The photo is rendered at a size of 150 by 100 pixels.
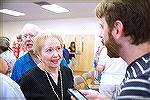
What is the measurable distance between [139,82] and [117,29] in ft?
0.58

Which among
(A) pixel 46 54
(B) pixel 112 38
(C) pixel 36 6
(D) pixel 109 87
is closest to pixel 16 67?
(A) pixel 46 54

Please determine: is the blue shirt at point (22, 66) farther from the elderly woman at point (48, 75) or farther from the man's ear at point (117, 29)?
the man's ear at point (117, 29)

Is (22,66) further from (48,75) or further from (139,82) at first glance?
(139,82)

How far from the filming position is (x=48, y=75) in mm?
1203

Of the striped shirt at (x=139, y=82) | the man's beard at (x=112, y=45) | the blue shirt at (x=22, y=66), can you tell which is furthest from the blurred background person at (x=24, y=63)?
the striped shirt at (x=139, y=82)

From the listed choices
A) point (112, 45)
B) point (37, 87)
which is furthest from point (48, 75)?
point (112, 45)

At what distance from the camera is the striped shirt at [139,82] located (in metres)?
0.52

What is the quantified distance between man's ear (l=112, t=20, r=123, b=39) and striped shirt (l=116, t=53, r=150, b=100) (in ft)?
0.32

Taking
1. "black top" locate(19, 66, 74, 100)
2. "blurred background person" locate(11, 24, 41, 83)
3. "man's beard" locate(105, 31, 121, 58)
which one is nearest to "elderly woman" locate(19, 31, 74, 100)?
"black top" locate(19, 66, 74, 100)

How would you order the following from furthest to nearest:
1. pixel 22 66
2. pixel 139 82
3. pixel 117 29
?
pixel 22 66
pixel 117 29
pixel 139 82

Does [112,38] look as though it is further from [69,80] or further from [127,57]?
[69,80]

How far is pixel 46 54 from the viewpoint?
1.28 metres

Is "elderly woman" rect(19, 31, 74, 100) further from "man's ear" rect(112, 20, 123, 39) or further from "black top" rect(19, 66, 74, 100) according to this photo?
"man's ear" rect(112, 20, 123, 39)

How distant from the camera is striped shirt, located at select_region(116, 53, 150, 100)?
1.71 feet
